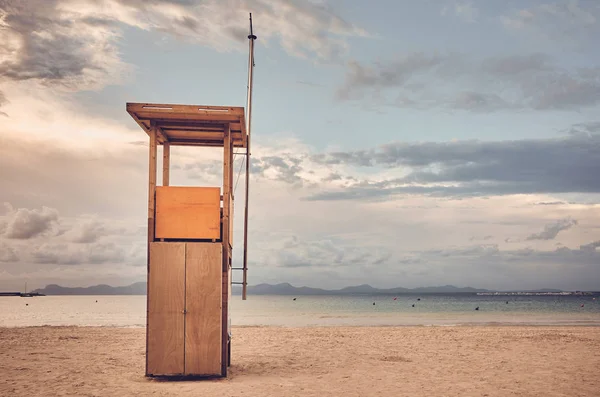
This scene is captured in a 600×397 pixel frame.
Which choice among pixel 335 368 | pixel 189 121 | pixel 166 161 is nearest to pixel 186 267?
pixel 166 161

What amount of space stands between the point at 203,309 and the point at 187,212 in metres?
1.92

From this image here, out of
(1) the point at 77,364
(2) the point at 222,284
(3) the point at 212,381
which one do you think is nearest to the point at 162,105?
(2) the point at 222,284

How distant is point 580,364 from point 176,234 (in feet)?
33.9

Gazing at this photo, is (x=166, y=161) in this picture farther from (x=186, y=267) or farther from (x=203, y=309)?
(x=203, y=309)

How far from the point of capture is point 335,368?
13500 millimetres

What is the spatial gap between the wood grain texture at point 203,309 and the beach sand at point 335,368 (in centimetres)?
38

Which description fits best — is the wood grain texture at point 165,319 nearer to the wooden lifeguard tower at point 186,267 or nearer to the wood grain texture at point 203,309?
the wooden lifeguard tower at point 186,267

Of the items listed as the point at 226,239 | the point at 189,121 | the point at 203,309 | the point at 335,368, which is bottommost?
the point at 335,368

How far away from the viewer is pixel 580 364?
1403 cm

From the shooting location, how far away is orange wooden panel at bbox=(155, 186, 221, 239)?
36.7ft

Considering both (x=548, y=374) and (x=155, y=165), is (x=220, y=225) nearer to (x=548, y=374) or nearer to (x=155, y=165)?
(x=155, y=165)

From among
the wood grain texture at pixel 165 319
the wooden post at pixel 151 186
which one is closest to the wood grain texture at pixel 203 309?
the wood grain texture at pixel 165 319

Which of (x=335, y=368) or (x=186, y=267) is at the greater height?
(x=186, y=267)

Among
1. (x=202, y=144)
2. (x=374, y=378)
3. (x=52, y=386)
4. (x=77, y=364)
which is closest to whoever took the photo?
(x=52, y=386)
